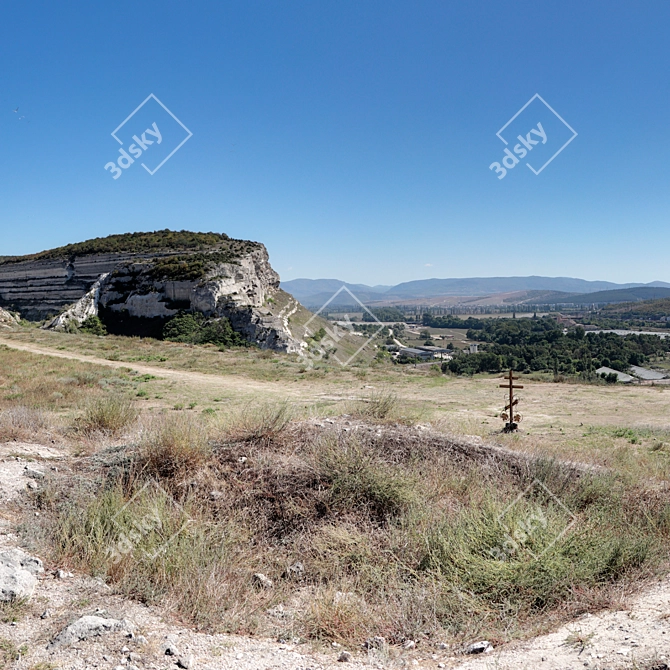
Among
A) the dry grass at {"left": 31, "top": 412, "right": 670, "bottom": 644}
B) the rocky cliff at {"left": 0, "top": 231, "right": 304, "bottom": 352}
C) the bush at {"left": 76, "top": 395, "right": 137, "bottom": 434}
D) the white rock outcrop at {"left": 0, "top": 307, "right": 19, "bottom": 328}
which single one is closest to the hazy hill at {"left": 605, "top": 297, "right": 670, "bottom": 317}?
the rocky cliff at {"left": 0, "top": 231, "right": 304, "bottom": 352}

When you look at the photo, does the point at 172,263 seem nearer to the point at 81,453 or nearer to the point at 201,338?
the point at 201,338

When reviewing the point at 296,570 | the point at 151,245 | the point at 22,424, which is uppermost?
the point at 151,245

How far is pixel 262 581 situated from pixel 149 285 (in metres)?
38.8

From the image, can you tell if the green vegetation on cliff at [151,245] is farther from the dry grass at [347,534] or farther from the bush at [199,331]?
the dry grass at [347,534]

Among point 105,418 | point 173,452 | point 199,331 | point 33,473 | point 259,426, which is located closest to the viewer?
point 33,473

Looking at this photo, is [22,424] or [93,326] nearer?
[22,424]

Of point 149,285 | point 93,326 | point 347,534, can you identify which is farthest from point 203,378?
point 149,285

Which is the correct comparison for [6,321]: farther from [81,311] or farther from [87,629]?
[87,629]

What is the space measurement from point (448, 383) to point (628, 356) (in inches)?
1126

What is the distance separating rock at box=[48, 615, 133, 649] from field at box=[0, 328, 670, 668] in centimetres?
44

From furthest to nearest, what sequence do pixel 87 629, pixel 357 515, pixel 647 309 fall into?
pixel 647 309 → pixel 357 515 → pixel 87 629

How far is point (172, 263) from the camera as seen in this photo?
4156 cm

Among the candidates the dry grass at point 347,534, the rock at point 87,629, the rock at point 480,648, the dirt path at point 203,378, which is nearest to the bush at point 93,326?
the dirt path at point 203,378

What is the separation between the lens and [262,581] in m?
4.56
